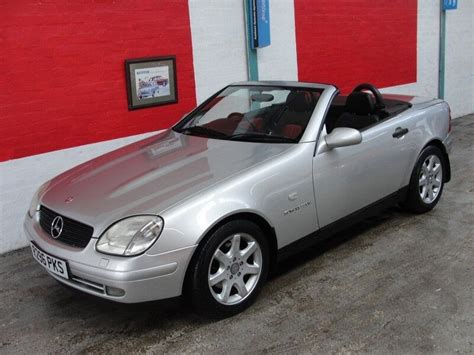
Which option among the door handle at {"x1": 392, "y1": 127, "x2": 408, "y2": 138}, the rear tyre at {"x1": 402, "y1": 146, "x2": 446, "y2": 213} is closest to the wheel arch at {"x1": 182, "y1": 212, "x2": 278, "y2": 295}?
the door handle at {"x1": 392, "y1": 127, "x2": 408, "y2": 138}

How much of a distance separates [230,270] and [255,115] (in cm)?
149

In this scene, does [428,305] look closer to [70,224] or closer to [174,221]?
[174,221]

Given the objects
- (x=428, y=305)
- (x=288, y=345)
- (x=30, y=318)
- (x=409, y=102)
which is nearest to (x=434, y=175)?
(x=409, y=102)

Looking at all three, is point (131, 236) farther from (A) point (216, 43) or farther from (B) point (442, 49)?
(B) point (442, 49)

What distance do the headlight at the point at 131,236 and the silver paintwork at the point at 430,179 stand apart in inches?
116

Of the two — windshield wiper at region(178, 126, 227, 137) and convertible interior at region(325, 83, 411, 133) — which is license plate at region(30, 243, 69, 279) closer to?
windshield wiper at region(178, 126, 227, 137)

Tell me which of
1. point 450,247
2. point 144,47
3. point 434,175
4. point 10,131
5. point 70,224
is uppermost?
point 144,47

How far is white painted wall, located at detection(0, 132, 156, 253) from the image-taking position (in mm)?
5168

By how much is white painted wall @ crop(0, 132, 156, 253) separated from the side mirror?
2891 millimetres

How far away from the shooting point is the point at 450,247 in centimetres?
453

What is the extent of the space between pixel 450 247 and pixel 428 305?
1115 mm

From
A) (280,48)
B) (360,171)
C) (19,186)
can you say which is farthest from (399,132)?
(19,186)

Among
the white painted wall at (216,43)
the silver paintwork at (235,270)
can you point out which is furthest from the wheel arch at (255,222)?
the white painted wall at (216,43)

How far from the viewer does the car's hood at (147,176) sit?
3.31 m
